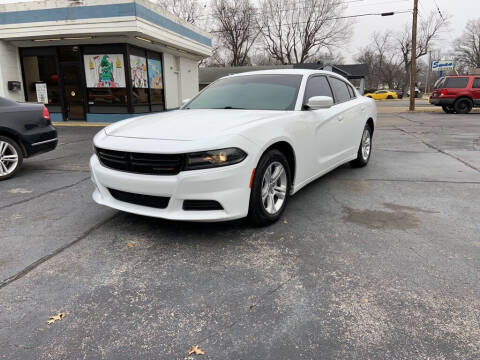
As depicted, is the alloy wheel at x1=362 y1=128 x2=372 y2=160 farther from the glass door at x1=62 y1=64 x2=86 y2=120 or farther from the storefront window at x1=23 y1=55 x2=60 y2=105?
the storefront window at x1=23 y1=55 x2=60 y2=105

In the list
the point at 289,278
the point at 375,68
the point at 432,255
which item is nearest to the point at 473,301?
the point at 432,255

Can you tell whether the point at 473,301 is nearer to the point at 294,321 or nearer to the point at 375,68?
the point at 294,321

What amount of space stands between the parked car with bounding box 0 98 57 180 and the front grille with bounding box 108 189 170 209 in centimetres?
340

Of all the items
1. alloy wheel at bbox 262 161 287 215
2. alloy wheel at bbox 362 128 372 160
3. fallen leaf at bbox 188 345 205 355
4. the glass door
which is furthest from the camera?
the glass door

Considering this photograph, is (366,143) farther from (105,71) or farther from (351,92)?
(105,71)

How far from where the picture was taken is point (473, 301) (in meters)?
2.39

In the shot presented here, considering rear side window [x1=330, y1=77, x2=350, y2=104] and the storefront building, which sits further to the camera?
the storefront building

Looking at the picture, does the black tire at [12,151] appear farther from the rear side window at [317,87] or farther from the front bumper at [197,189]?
the rear side window at [317,87]

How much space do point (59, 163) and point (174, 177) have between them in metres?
5.15

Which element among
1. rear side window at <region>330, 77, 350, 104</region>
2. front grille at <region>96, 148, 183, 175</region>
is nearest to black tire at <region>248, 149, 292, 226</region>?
front grille at <region>96, 148, 183, 175</region>

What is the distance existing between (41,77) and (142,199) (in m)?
15.5

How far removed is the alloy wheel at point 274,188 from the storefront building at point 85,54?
1180 centimetres

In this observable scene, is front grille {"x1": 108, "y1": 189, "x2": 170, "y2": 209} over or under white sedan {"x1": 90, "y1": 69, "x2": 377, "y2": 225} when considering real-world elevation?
under

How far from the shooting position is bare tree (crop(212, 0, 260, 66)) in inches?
1779
